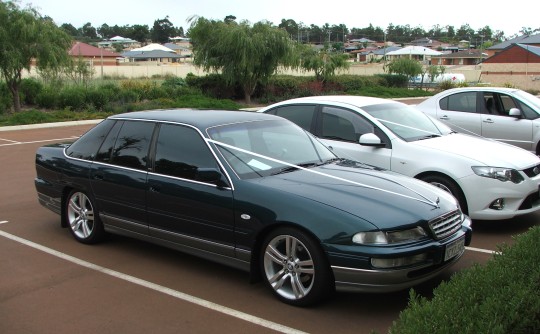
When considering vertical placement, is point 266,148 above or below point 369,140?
above

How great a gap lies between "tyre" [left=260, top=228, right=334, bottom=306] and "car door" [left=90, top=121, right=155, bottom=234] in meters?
1.54

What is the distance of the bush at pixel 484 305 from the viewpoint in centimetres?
279

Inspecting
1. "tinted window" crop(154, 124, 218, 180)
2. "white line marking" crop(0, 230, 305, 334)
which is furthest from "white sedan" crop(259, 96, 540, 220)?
"white line marking" crop(0, 230, 305, 334)

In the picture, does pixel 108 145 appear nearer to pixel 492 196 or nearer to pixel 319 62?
pixel 492 196

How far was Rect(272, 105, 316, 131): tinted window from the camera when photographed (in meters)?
8.09

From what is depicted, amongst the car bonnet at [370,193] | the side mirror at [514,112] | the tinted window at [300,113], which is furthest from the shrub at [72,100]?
the car bonnet at [370,193]

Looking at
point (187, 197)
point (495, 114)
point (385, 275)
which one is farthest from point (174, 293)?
point (495, 114)

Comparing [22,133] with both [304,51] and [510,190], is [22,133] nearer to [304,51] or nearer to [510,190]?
[510,190]

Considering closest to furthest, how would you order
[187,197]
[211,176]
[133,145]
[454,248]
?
1. [454,248]
2. [211,176]
3. [187,197]
4. [133,145]

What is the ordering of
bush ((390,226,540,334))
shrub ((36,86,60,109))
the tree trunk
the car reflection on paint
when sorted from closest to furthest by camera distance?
1. bush ((390,226,540,334))
2. the car reflection on paint
3. the tree trunk
4. shrub ((36,86,60,109))

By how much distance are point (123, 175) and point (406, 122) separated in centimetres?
405

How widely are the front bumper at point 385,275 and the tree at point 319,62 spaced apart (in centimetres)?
3139

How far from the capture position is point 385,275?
4254 millimetres

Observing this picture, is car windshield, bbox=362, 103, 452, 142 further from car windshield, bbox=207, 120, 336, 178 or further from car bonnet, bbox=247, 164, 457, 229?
car bonnet, bbox=247, 164, 457, 229
